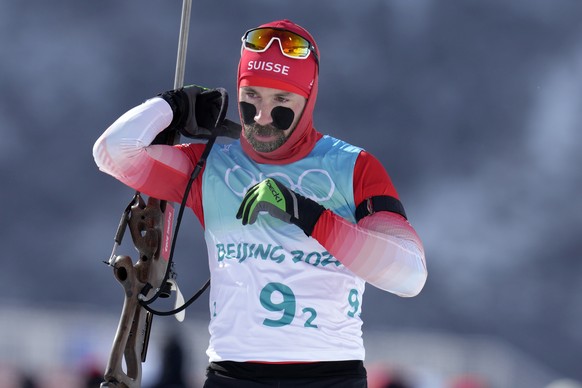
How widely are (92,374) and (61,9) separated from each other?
942cm

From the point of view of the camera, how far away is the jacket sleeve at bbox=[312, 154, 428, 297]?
3064 millimetres

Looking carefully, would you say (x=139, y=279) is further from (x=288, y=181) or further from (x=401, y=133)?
(x=401, y=133)

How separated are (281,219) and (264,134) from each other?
16.3 inches

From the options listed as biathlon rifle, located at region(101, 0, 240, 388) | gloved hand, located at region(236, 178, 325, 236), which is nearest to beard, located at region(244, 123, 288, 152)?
biathlon rifle, located at region(101, 0, 240, 388)

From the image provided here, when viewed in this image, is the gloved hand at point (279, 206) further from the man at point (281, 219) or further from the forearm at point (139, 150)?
the forearm at point (139, 150)

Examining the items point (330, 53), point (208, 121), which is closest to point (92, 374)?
point (208, 121)

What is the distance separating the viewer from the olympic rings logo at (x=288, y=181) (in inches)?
131

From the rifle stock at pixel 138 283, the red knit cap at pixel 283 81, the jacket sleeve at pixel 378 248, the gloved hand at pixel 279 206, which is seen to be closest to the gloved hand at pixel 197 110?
the red knit cap at pixel 283 81

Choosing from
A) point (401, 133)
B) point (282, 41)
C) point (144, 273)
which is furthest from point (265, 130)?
point (401, 133)

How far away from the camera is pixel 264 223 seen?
10.7 feet

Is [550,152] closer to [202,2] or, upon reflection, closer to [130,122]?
[202,2]

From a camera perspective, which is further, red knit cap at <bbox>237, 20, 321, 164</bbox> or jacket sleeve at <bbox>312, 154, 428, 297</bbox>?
red knit cap at <bbox>237, 20, 321, 164</bbox>

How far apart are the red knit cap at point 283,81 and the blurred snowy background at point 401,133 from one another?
8.85 m

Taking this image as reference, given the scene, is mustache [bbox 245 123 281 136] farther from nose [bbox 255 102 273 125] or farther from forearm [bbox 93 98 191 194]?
forearm [bbox 93 98 191 194]
